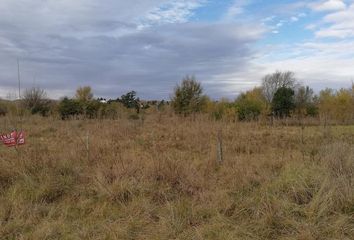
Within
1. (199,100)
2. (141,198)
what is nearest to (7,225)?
(141,198)

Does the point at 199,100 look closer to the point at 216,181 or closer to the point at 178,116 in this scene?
the point at 178,116

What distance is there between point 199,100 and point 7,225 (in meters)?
38.4

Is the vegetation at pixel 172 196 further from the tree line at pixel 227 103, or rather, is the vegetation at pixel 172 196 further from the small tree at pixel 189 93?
the small tree at pixel 189 93

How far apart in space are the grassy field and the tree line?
4.36m

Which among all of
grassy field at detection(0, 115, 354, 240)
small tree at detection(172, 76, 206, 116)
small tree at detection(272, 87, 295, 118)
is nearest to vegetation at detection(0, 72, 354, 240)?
grassy field at detection(0, 115, 354, 240)

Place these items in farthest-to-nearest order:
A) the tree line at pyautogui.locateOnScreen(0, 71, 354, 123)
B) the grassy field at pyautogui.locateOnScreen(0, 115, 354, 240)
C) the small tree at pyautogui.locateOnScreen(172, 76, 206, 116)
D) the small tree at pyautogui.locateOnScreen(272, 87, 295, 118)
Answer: the small tree at pyautogui.locateOnScreen(272, 87, 295, 118) → the small tree at pyautogui.locateOnScreen(172, 76, 206, 116) → the tree line at pyautogui.locateOnScreen(0, 71, 354, 123) → the grassy field at pyautogui.locateOnScreen(0, 115, 354, 240)

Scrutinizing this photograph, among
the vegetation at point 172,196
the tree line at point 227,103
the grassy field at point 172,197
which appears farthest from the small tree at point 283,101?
the grassy field at point 172,197

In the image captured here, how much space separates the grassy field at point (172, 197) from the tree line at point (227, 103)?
4.36m

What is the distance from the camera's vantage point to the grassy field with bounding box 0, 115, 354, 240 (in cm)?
487

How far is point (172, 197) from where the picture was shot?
6172mm

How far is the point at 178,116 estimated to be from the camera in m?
14.5

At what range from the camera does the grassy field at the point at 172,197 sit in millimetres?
4871

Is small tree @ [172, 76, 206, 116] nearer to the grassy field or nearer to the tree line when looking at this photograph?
the tree line

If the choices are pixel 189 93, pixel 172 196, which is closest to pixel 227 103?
pixel 189 93
